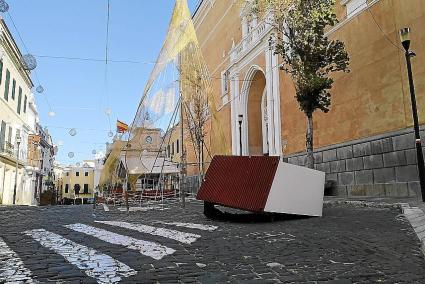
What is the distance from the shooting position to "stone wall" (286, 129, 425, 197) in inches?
537

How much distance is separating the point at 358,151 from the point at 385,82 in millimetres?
2941

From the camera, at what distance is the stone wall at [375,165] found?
44.8ft

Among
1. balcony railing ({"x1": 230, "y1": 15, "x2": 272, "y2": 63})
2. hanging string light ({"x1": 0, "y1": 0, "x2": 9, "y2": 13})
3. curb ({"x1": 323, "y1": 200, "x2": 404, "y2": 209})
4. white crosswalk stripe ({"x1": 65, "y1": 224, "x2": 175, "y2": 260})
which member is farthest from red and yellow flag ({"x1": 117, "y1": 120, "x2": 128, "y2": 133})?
white crosswalk stripe ({"x1": 65, "y1": 224, "x2": 175, "y2": 260})

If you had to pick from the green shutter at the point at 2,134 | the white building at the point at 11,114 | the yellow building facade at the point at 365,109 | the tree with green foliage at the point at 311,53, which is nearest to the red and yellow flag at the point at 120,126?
the white building at the point at 11,114

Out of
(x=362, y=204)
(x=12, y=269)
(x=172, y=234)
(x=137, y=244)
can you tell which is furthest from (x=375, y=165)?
(x=12, y=269)

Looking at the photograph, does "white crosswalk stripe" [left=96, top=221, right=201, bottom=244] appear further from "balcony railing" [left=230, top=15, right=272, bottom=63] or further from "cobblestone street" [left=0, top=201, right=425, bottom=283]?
"balcony railing" [left=230, top=15, right=272, bottom=63]

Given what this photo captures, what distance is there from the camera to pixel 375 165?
15.1 m

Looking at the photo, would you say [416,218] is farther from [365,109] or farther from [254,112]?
[254,112]

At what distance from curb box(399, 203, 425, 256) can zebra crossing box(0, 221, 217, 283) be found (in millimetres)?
3722

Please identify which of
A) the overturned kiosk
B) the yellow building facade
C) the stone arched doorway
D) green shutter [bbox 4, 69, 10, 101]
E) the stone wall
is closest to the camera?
the overturned kiosk

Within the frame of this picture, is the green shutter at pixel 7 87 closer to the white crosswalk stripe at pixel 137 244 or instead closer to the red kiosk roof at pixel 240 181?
the red kiosk roof at pixel 240 181

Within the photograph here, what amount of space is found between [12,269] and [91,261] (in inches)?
36.5

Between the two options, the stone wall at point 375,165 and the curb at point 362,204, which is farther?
the stone wall at point 375,165

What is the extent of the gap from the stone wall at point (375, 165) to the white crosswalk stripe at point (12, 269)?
12.2 metres
